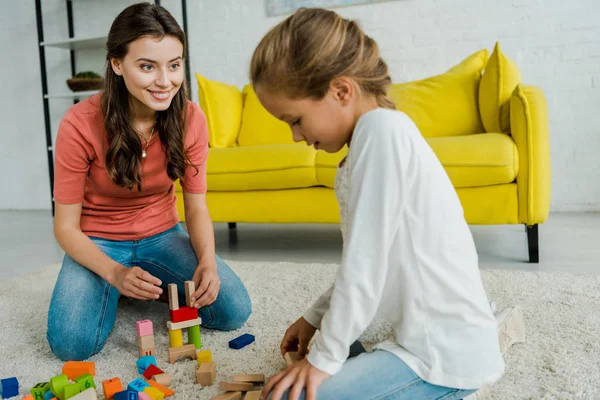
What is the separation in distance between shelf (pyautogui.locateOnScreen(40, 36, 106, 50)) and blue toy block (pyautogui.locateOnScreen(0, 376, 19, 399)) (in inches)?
123

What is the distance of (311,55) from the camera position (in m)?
0.79

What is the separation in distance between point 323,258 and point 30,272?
46.7 inches

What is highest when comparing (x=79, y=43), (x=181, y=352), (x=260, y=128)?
(x=79, y=43)

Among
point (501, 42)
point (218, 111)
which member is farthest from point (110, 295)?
point (501, 42)

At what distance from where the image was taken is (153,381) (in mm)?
1104

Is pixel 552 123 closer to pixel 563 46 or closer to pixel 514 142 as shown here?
pixel 563 46

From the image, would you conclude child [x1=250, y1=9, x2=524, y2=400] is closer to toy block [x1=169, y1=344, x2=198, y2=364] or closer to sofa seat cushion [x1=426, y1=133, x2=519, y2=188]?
toy block [x1=169, y1=344, x2=198, y2=364]

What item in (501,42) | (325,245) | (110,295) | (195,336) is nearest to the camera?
(195,336)

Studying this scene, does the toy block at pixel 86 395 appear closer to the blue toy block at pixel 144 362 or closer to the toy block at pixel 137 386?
the toy block at pixel 137 386

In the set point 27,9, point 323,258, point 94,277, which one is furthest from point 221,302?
point 27,9

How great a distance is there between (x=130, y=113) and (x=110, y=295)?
0.47m

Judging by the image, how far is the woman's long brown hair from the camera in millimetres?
1289

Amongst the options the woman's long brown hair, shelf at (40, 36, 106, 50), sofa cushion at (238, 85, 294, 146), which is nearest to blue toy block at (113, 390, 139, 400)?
the woman's long brown hair

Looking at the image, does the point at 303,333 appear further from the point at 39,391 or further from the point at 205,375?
the point at 39,391
